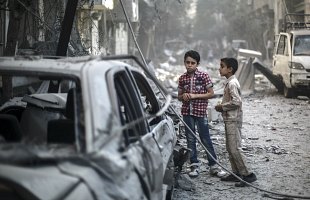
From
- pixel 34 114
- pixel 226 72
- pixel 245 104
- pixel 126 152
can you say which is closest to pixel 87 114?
pixel 126 152

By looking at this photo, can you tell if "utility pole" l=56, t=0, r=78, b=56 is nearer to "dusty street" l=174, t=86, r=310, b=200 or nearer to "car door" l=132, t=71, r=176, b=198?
"car door" l=132, t=71, r=176, b=198

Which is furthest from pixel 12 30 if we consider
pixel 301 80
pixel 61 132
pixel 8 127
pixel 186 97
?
pixel 301 80

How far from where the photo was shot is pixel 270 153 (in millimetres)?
7805

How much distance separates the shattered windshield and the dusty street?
170cm

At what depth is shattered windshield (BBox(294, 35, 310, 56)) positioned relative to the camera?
14594mm

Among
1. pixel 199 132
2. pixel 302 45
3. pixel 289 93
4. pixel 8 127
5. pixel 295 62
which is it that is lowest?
pixel 289 93

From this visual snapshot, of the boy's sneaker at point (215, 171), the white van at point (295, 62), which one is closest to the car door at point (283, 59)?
the white van at point (295, 62)

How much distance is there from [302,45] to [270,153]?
793cm

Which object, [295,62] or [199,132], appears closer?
[199,132]

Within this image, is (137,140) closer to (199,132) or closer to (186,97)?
(186,97)

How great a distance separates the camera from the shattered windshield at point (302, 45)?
14594mm

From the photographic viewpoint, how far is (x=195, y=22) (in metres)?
66.7

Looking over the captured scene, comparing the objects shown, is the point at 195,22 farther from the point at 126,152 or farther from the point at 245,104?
the point at 126,152

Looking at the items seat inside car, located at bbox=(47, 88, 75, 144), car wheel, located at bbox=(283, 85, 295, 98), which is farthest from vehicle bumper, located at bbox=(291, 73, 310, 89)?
seat inside car, located at bbox=(47, 88, 75, 144)
